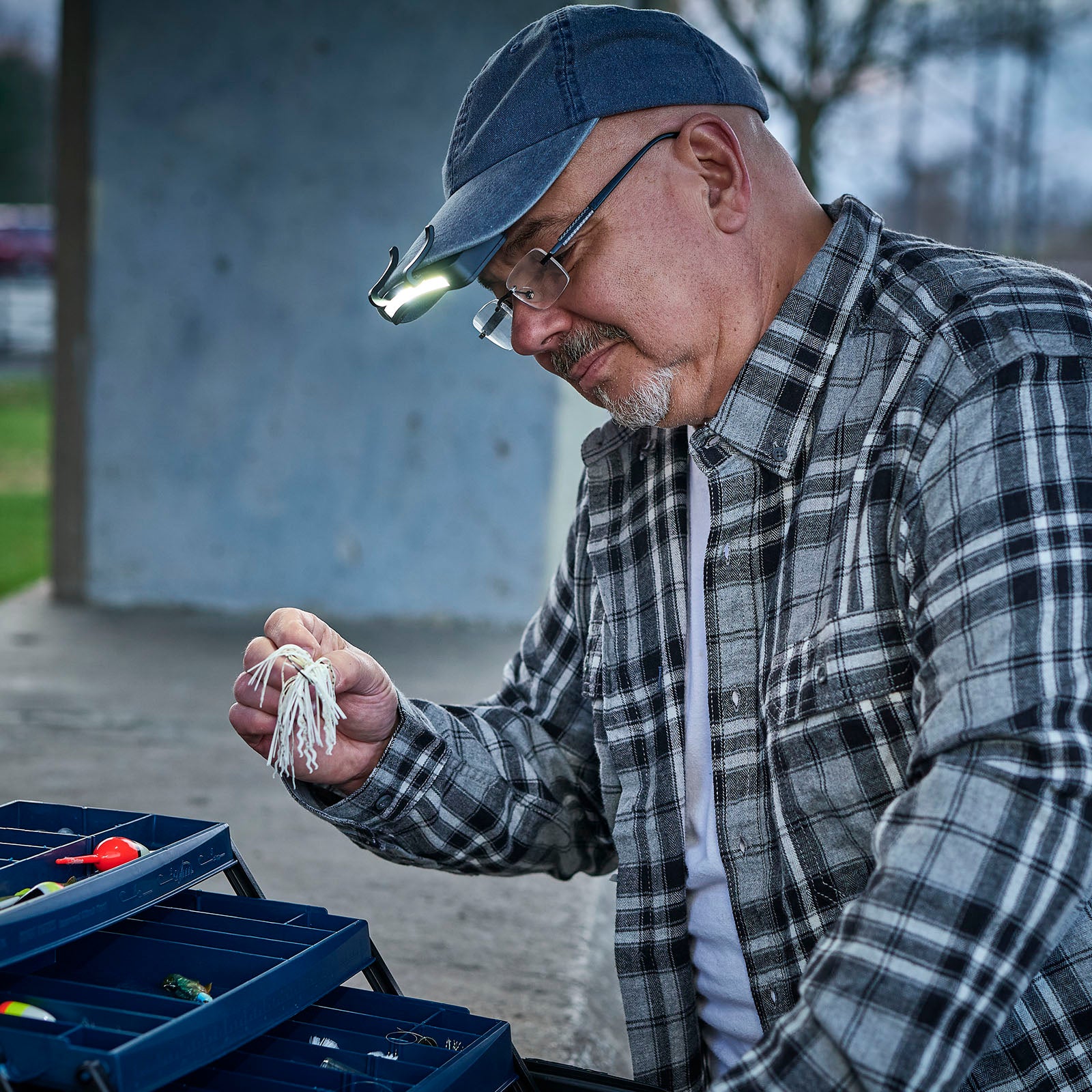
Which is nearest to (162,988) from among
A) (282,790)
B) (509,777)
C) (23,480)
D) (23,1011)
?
(23,1011)

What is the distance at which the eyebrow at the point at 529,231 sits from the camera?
1.37 meters

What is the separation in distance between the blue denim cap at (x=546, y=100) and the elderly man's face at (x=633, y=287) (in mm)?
42

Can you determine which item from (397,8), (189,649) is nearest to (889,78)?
(397,8)

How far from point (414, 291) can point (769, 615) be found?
55 centimetres

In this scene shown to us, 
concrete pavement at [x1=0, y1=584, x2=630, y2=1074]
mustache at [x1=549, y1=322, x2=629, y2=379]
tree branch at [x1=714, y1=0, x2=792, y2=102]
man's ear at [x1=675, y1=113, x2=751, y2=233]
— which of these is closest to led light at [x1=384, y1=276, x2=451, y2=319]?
mustache at [x1=549, y1=322, x2=629, y2=379]

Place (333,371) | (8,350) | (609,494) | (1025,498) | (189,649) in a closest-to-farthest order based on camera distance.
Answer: (1025,498) → (609,494) → (189,649) → (333,371) → (8,350)

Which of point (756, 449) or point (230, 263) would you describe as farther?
point (230, 263)

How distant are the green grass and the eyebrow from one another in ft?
19.5

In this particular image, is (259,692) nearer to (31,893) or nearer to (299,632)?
(299,632)

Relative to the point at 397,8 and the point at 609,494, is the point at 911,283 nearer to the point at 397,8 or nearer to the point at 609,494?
the point at 609,494

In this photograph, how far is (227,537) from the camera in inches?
227

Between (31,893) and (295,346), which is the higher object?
(295,346)

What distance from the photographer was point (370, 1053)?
1.14 metres

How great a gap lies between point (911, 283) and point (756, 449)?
23 centimetres
